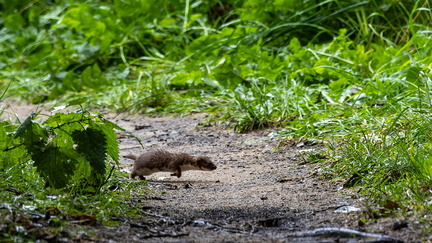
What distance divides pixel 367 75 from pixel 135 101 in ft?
8.11

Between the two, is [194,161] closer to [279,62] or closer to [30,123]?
[30,123]

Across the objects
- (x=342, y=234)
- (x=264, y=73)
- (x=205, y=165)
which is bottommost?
(x=264, y=73)

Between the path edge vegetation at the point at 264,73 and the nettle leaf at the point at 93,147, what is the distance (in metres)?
0.01

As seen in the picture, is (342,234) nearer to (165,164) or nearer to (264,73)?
(165,164)

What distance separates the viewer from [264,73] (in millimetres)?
6367

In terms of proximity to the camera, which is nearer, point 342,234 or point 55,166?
point 342,234

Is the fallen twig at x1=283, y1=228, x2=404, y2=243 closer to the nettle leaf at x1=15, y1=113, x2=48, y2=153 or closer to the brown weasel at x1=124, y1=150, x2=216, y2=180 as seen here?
the nettle leaf at x1=15, y1=113, x2=48, y2=153

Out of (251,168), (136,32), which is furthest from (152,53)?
(251,168)

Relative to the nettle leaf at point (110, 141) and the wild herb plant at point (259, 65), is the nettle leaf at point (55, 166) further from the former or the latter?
the nettle leaf at point (110, 141)

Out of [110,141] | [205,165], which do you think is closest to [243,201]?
[110,141]

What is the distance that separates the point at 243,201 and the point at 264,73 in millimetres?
3066

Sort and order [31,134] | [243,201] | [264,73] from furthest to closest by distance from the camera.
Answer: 1. [264,73]
2. [243,201]
3. [31,134]

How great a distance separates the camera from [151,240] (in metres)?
2.59

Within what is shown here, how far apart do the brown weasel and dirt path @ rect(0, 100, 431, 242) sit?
0.26 feet
